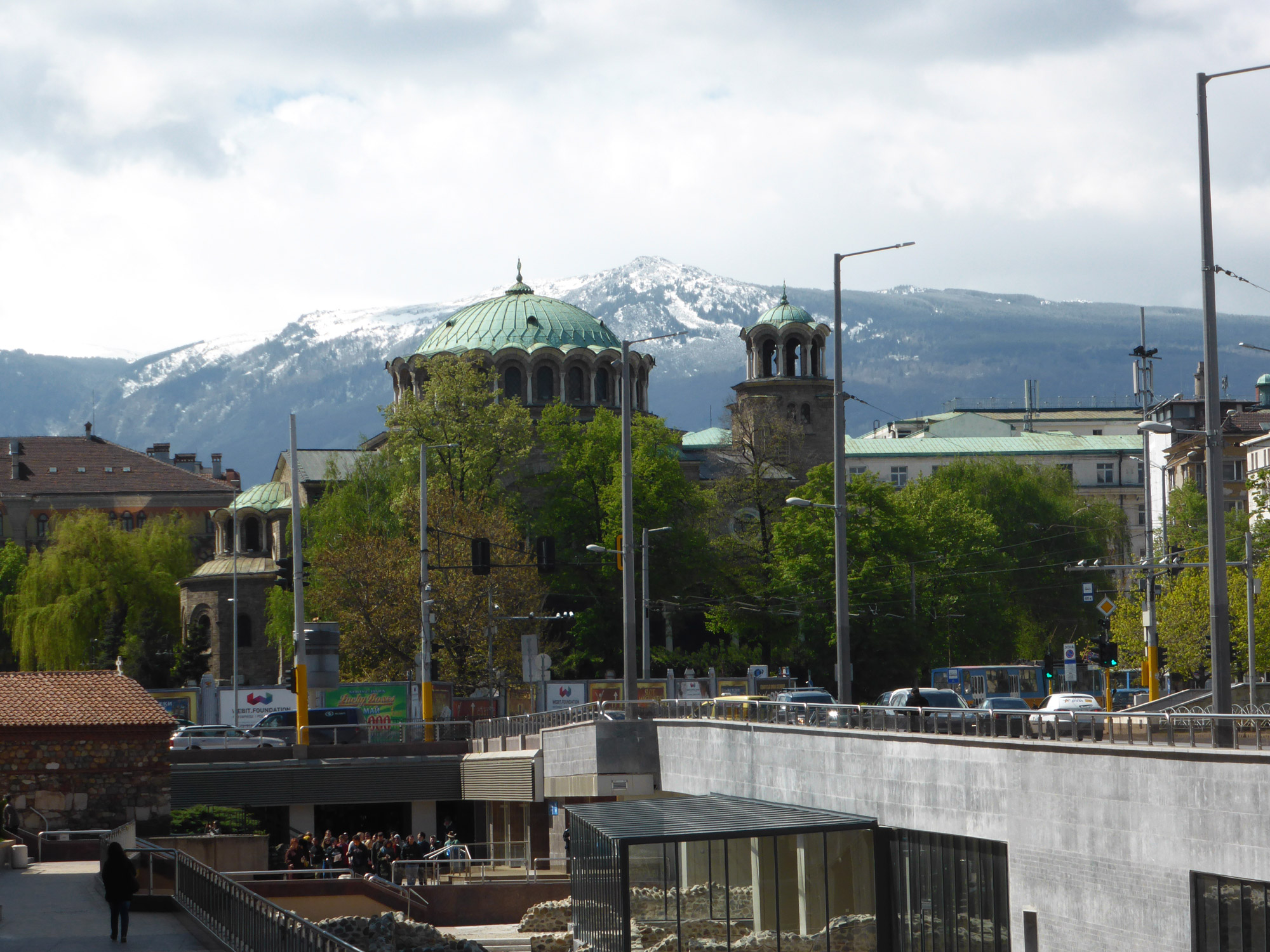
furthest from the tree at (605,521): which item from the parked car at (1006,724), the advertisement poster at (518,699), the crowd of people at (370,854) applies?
the parked car at (1006,724)

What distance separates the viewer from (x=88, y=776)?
3641 cm

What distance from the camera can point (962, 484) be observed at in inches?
3494

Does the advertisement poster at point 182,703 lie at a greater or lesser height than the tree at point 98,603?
lesser

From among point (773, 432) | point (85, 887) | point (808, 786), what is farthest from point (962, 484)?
point (85, 887)

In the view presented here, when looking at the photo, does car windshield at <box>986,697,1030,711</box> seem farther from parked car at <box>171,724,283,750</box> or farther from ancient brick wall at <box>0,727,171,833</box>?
ancient brick wall at <box>0,727,171,833</box>

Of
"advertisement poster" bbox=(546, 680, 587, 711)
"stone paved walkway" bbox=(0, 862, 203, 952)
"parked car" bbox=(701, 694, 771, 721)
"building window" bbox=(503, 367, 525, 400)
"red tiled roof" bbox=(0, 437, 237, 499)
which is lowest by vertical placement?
"stone paved walkway" bbox=(0, 862, 203, 952)

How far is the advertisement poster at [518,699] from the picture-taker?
5631cm

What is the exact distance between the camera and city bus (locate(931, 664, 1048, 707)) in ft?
201

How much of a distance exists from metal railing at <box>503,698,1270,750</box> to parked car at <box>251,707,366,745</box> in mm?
11906

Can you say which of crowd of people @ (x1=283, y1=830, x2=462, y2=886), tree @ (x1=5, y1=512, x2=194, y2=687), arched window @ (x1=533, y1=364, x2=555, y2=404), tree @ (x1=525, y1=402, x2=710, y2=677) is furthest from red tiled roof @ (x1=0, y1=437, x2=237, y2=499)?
crowd of people @ (x1=283, y1=830, x2=462, y2=886)

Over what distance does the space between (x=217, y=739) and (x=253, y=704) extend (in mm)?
8715

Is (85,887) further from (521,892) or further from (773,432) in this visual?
(773,432)

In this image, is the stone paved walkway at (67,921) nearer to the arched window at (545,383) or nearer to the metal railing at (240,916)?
the metal railing at (240,916)

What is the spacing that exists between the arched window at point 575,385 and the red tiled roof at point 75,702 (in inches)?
1903
